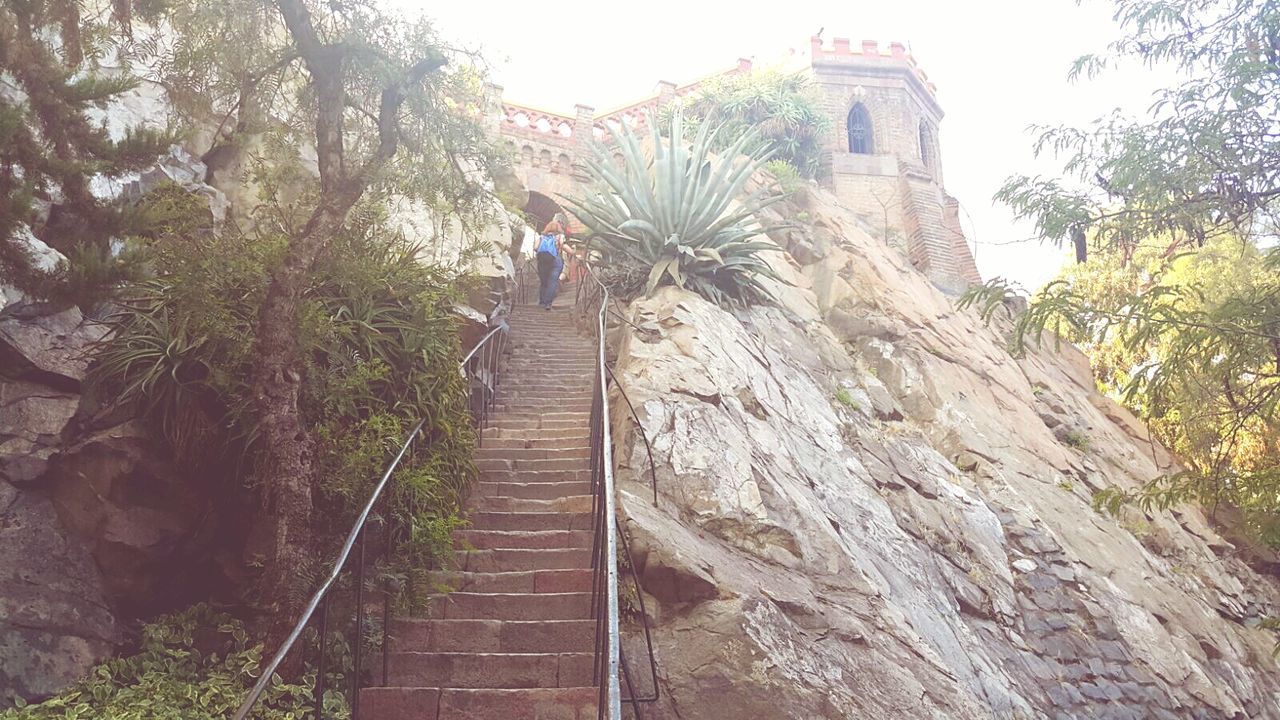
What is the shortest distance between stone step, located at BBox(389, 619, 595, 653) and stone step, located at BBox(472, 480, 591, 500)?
1895 millimetres

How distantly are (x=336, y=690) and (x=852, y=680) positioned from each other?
3.07 meters

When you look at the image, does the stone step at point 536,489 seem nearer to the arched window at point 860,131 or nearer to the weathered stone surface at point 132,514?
the weathered stone surface at point 132,514

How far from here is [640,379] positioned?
8.61 m

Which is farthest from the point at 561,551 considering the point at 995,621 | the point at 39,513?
the point at 995,621

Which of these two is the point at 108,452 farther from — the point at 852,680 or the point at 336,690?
the point at 852,680

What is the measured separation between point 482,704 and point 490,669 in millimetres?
373

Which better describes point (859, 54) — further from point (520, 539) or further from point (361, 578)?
point (361, 578)

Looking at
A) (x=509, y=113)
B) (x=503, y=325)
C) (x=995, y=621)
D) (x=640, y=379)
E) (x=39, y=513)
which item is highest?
(x=509, y=113)

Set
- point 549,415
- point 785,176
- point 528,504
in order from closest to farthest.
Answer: point 528,504 → point 549,415 → point 785,176

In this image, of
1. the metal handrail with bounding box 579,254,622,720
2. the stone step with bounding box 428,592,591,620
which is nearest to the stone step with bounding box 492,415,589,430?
the metal handrail with bounding box 579,254,622,720

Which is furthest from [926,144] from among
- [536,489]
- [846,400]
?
[536,489]

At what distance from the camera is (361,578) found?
498 cm

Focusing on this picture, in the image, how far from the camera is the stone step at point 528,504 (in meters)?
7.19

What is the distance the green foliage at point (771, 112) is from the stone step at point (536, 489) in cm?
1432
